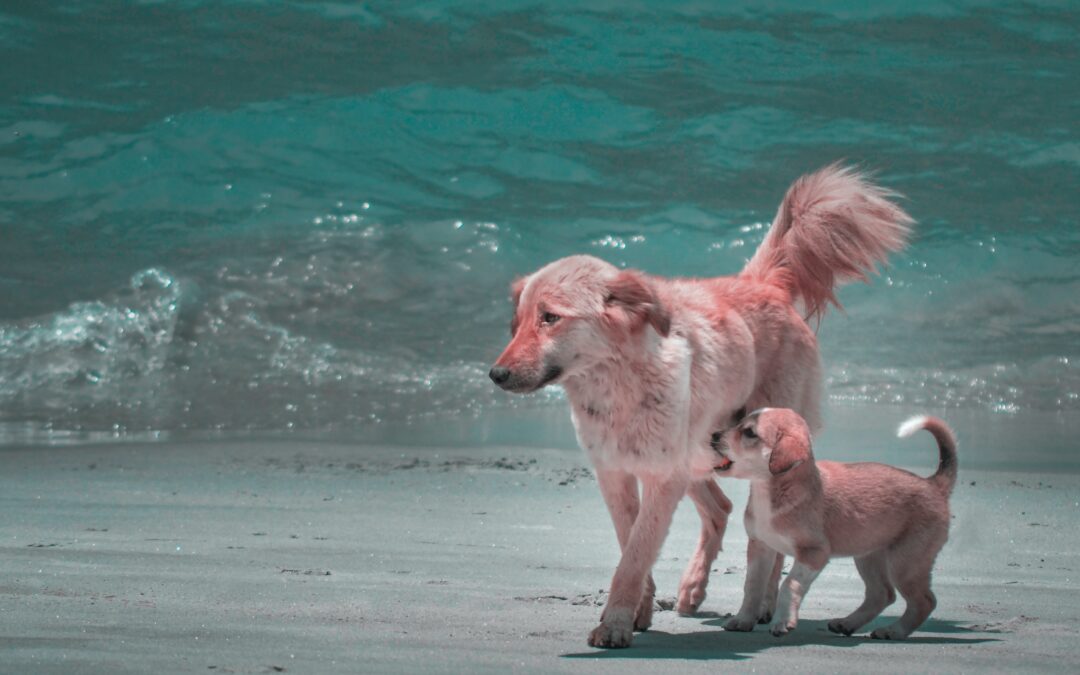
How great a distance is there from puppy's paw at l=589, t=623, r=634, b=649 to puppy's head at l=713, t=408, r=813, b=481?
0.77m

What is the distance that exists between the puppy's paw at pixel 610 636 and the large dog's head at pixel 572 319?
33.1 inches

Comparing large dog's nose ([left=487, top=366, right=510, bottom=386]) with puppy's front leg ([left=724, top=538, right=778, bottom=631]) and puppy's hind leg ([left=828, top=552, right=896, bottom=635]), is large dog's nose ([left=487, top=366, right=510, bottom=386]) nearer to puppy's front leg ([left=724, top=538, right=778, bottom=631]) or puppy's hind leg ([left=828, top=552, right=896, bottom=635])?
puppy's front leg ([left=724, top=538, right=778, bottom=631])

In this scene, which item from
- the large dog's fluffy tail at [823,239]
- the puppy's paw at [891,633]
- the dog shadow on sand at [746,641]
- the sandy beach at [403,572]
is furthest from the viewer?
the large dog's fluffy tail at [823,239]

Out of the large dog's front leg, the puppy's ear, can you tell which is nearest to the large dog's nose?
the large dog's front leg

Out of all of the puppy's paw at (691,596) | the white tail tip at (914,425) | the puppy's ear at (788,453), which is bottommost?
the puppy's paw at (691,596)

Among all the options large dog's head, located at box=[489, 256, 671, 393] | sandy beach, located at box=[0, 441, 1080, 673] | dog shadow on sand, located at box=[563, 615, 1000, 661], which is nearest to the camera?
sandy beach, located at box=[0, 441, 1080, 673]

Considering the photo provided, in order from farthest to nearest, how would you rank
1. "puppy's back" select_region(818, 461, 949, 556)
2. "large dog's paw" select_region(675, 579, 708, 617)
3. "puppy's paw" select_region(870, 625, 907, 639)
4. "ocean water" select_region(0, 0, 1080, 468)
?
"ocean water" select_region(0, 0, 1080, 468), "large dog's paw" select_region(675, 579, 708, 617), "puppy's back" select_region(818, 461, 949, 556), "puppy's paw" select_region(870, 625, 907, 639)

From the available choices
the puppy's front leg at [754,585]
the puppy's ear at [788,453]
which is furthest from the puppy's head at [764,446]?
the puppy's front leg at [754,585]

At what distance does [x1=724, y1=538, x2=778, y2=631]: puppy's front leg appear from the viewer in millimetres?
5000

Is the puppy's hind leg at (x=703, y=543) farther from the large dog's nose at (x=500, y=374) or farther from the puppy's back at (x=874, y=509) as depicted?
the large dog's nose at (x=500, y=374)

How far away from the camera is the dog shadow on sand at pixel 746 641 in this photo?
4301mm

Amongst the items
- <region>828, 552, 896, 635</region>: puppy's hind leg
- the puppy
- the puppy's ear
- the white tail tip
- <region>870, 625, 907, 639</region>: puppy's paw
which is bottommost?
<region>870, 625, 907, 639</region>: puppy's paw

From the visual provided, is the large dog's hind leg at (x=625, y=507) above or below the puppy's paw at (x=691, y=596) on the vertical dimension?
above

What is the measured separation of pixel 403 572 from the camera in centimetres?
582
